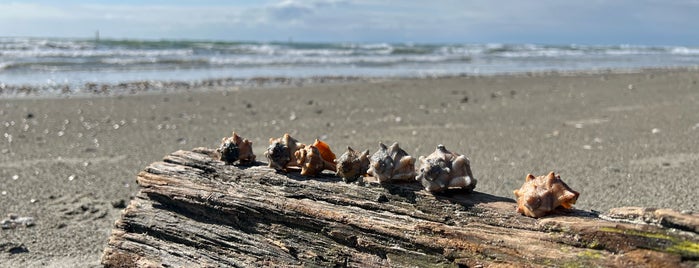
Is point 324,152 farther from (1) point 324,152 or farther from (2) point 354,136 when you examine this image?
(2) point 354,136

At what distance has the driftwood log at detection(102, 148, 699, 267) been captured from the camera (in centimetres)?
271

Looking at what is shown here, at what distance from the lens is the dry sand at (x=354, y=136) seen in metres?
6.61

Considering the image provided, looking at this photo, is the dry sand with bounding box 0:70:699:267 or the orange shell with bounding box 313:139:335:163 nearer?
the orange shell with bounding box 313:139:335:163

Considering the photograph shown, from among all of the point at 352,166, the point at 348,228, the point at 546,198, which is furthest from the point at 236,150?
the point at 546,198

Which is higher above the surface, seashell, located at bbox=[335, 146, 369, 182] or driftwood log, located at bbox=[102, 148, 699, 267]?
seashell, located at bbox=[335, 146, 369, 182]

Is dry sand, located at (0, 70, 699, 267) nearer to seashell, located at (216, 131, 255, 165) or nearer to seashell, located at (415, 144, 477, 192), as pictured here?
seashell, located at (216, 131, 255, 165)

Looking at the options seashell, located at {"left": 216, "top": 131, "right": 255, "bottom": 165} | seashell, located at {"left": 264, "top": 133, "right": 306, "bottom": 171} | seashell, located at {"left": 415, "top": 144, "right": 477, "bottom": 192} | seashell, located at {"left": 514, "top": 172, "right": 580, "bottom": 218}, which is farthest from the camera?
seashell, located at {"left": 216, "top": 131, "right": 255, "bottom": 165}

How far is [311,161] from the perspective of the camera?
12.4 feet

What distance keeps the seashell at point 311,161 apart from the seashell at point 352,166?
183 mm

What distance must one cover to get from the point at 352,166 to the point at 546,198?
1.16 meters

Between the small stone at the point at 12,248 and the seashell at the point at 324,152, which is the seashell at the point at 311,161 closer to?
the seashell at the point at 324,152

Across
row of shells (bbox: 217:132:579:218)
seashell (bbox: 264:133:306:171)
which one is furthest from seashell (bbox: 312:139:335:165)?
seashell (bbox: 264:133:306:171)

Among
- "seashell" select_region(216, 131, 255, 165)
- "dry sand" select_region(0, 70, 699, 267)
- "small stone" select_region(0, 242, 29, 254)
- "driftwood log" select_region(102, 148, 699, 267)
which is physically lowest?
"small stone" select_region(0, 242, 29, 254)

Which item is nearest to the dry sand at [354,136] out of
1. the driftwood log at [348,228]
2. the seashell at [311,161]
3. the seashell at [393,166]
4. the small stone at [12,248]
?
the small stone at [12,248]
